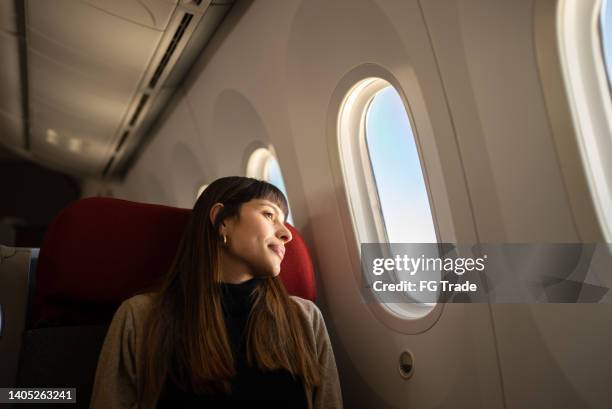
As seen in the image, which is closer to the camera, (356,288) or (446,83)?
(446,83)

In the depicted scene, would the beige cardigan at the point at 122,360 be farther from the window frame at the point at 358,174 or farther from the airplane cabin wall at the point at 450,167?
the window frame at the point at 358,174

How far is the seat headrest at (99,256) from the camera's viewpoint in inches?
77.0

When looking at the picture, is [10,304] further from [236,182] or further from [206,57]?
[206,57]

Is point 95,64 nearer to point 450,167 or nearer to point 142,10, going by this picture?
point 142,10

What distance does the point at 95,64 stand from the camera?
212 inches

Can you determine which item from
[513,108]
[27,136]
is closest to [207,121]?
[513,108]

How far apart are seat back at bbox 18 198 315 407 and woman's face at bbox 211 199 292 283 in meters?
0.27

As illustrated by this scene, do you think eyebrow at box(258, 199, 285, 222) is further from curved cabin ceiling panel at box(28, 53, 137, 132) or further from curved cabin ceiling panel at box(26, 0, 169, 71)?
curved cabin ceiling panel at box(28, 53, 137, 132)

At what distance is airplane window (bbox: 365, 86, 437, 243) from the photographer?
9.92 feet

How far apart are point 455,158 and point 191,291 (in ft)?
4.00

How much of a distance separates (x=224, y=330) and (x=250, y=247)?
1.05ft

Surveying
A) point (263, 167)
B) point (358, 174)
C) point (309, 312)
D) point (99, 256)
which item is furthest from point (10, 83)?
point (309, 312)

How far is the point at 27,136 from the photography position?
871 centimetres

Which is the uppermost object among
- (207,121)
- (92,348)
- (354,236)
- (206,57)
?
(206,57)
